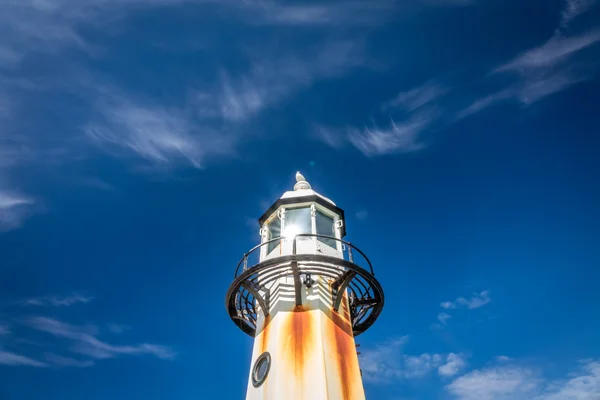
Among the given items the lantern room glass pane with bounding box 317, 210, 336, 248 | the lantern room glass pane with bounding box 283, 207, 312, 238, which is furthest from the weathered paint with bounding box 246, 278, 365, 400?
the lantern room glass pane with bounding box 283, 207, 312, 238

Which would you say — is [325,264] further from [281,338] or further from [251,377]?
[251,377]

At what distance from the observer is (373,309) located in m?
13.8

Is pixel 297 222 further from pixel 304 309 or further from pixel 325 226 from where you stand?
pixel 304 309

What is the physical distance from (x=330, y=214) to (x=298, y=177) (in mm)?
3215

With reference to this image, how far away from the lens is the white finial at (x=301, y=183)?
1698cm

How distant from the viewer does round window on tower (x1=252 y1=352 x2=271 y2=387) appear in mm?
11092

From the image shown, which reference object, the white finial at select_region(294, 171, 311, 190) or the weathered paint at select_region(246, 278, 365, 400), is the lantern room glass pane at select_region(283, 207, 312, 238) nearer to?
the white finial at select_region(294, 171, 311, 190)

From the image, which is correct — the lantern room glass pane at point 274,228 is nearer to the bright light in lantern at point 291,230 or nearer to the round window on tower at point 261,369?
the bright light in lantern at point 291,230

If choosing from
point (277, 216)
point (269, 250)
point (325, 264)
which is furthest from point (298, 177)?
point (325, 264)

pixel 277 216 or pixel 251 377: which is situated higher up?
pixel 277 216

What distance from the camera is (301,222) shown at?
14.9 meters

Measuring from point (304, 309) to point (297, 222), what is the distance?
4004 mm

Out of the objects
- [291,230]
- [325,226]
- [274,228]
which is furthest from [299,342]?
[274,228]

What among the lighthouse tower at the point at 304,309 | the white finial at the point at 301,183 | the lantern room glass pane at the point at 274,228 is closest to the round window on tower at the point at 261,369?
the lighthouse tower at the point at 304,309
